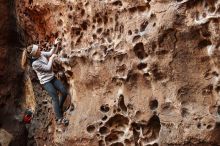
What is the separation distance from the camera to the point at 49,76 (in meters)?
4.71

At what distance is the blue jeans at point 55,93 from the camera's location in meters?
4.75

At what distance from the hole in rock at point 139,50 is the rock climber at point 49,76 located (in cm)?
118

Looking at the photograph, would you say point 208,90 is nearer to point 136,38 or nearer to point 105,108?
point 136,38

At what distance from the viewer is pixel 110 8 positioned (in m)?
4.16

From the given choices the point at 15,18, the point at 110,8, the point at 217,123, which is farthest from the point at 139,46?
the point at 15,18

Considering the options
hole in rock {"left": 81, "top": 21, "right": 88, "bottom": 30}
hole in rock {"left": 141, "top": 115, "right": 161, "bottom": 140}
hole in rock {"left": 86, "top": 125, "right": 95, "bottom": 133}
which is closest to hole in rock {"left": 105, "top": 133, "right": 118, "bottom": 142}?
hole in rock {"left": 86, "top": 125, "right": 95, "bottom": 133}

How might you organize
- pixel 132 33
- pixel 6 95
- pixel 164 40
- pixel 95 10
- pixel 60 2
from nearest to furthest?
pixel 164 40
pixel 132 33
pixel 95 10
pixel 60 2
pixel 6 95

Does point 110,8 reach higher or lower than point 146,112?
higher

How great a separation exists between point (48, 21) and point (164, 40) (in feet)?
5.86

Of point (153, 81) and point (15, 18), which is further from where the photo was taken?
point (15, 18)

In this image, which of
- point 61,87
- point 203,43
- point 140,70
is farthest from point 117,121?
point 203,43

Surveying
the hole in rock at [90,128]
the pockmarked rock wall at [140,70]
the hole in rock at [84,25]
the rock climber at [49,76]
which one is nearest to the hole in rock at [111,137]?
the pockmarked rock wall at [140,70]

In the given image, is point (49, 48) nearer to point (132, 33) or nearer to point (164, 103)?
point (132, 33)

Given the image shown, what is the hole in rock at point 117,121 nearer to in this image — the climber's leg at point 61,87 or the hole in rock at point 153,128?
the hole in rock at point 153,128
